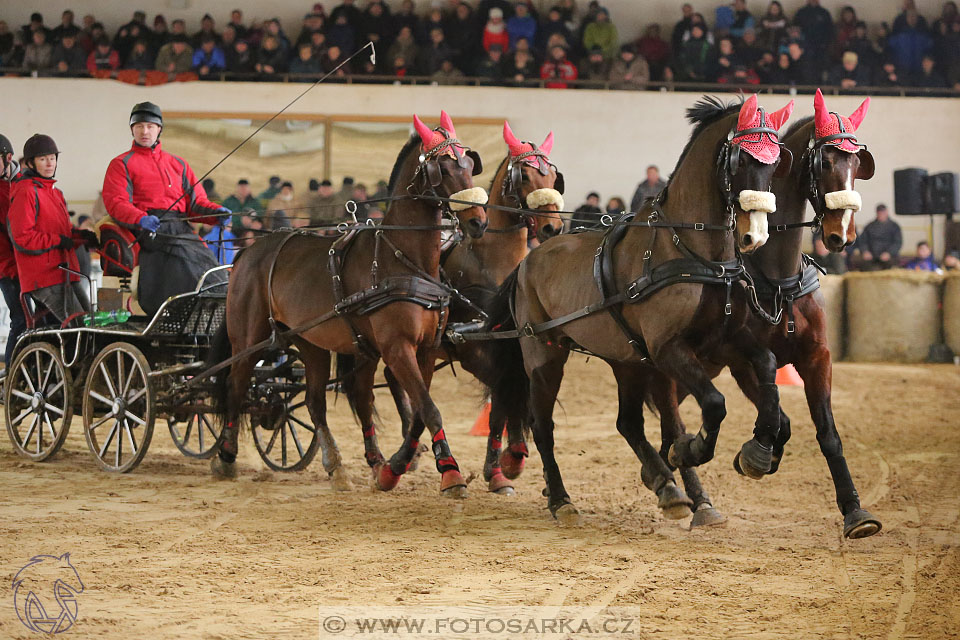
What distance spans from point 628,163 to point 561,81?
1.67 meters

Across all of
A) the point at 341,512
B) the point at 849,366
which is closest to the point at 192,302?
the point at 341,512

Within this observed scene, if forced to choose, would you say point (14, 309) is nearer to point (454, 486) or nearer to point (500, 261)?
point (500, 261)

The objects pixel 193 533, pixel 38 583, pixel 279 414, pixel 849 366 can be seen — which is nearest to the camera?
pixel 38 583

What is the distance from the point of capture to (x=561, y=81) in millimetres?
15992

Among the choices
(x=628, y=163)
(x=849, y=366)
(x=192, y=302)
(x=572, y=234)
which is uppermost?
(x=628, y=163)

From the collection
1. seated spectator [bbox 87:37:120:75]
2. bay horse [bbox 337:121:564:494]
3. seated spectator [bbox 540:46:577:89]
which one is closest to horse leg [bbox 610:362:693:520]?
bay horse [bbox 337:121:564:494]

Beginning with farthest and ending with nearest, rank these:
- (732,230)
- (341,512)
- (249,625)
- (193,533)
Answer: (341,512), (193,533), (732,230), (249,625)

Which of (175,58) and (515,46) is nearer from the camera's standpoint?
(175,58)

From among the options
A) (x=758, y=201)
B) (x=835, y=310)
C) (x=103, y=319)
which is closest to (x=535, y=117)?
(x=835, y=310)

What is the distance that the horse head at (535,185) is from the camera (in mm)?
6031

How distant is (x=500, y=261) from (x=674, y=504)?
2.09 metres

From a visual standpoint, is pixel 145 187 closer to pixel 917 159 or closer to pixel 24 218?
pixel 24 218

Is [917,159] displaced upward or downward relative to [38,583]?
upward

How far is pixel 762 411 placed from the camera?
473cm
